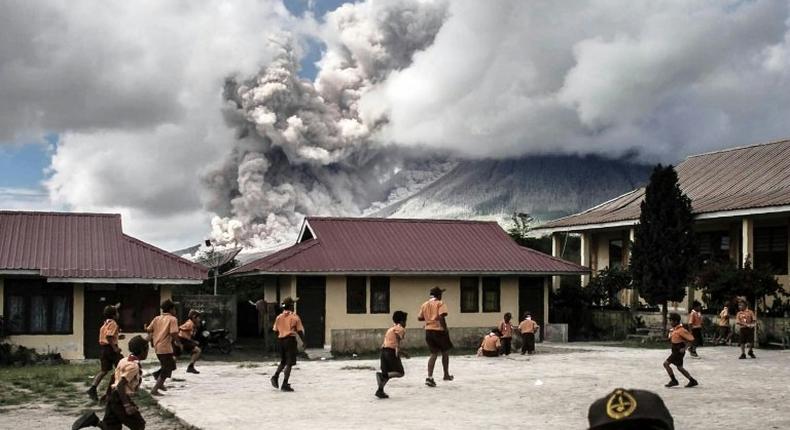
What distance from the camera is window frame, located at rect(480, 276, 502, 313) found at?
31484 mm

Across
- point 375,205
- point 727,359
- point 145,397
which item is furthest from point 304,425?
point 375,205

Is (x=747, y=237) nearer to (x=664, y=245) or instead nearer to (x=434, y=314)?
(x=664, y=245)

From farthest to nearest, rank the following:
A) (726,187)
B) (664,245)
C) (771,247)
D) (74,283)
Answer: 1. (726,187)
2. (771,247)
3. (664,245)
4. (74,283)

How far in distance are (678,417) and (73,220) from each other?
72.5 feet

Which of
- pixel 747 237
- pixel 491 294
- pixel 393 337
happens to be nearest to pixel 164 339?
pixel 393 337

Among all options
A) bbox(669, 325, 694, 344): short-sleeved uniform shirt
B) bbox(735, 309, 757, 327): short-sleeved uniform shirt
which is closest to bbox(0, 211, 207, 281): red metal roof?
bbox(735, 309, 757, 327): short-sleeved uniform shirt

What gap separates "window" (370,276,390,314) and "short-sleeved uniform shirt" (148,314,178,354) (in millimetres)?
15131

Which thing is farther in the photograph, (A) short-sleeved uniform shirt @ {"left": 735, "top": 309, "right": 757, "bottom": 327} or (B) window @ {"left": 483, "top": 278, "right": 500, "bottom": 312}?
(B) window @ {"left": 483, "top": 278, "right": 500, "bottom": 312}

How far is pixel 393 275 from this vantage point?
30.2 m

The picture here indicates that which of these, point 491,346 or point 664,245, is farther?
point 664,245

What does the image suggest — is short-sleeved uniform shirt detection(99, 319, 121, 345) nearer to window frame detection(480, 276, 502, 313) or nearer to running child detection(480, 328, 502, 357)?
running child detection(480, 328, 502, 357)

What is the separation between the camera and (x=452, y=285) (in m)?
31.2

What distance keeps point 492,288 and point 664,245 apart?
18.7 feet

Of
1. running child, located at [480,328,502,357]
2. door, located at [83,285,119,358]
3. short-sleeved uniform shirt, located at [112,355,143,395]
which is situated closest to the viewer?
short-sleeved uniform shirt, located at [112,355,143,395]
